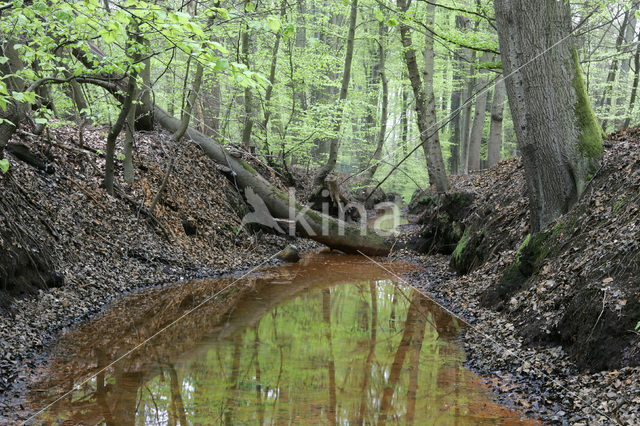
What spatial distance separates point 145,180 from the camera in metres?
10.3

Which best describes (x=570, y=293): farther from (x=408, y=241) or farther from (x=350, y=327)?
(x=408, y=241)

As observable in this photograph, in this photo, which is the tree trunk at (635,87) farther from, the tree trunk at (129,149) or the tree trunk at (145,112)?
the tree trunk at (129,149)

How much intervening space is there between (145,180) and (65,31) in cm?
426

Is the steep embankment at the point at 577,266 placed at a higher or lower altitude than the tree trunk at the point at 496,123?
lower

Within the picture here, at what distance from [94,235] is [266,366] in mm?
4558

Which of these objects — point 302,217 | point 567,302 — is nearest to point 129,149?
point 302,217

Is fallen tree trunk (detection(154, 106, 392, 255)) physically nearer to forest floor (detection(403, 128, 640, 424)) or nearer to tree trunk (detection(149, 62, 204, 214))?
tree trunk (detection(149, 62, 204, 214))

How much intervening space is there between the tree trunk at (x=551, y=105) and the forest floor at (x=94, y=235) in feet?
17.5

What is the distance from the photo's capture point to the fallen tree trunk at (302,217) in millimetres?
12430

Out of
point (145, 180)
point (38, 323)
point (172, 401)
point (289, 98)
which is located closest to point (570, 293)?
point (172, 401)

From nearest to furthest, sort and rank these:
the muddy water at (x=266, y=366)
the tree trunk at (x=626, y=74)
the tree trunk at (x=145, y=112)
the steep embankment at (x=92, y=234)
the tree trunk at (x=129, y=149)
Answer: the muddy water at (x=266, y=366) → the steep embankment at (x=92, y=234) → the tree trunk at (x=129, y=149) → the tree trunk at (x=145, y=112) → the tree trunk at (x=626, y=74)

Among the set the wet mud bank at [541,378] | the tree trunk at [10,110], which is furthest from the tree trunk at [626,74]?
the tree trunk at [10,110]

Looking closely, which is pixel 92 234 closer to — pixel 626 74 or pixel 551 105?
pixel 551 105

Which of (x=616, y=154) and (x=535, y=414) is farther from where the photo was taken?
(x=616, y=154)
